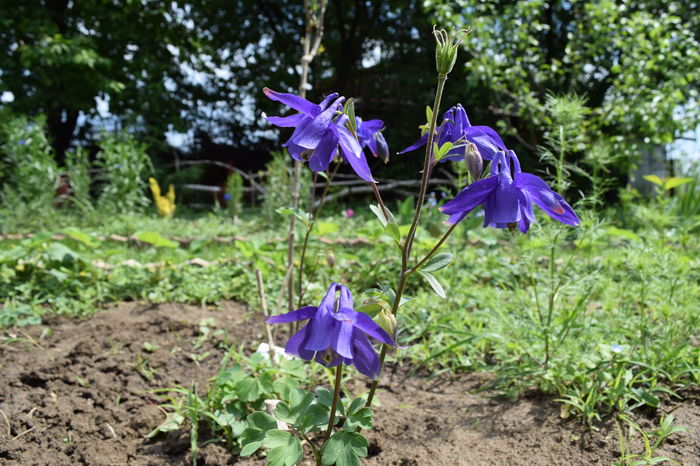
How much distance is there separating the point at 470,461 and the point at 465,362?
2.19ft

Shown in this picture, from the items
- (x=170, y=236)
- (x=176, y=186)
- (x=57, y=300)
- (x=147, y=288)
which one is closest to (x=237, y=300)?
(x=147, y=288)

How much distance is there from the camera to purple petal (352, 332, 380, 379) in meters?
0.92

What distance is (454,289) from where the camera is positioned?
8.58ft

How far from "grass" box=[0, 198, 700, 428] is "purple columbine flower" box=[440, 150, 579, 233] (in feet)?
0.98

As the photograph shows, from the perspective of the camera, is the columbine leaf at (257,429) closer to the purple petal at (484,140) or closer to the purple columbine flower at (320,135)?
the purple columbine flower at (320,135)

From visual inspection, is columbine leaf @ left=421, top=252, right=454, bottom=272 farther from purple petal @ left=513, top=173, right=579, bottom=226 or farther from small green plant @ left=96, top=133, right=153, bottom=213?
small green plant @ left=96, top=133, right=153, bottom=213

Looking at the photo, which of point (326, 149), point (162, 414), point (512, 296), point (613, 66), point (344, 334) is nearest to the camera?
point (344, 334)

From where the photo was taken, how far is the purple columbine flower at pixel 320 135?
37.3 inches

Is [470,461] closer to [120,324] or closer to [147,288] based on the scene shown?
[120,324]

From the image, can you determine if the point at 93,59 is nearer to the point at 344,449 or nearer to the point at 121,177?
the point at 121,177

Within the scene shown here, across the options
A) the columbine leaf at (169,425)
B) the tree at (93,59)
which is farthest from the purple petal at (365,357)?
the tree at (93,59)

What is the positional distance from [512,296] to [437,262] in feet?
4.83

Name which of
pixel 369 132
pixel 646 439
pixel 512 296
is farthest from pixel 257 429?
pixel 512 296

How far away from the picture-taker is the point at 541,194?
0.95 metres
